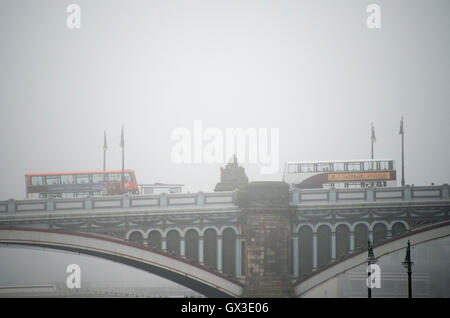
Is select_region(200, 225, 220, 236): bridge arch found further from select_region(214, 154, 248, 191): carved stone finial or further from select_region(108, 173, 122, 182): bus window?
select_region(214, 154, 248, 191): carved stone finial

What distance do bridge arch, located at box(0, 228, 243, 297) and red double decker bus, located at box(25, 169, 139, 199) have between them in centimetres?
1573

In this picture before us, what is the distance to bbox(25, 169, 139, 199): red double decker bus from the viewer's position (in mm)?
53000

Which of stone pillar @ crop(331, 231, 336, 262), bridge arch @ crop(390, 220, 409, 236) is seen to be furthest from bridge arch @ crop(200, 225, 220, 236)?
bridge arch @ crop(390, 220, 409, 236)

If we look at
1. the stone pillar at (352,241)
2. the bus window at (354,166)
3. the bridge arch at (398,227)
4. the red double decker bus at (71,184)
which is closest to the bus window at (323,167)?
the bus window at (354,166)

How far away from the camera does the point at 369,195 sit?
3809cm

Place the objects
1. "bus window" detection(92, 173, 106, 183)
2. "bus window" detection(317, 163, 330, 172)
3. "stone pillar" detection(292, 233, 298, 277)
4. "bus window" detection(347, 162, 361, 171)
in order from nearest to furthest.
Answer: "stone pillar" detection(292, 233, 298, 277) < "bus window" detection(347, 162, 361, 171) < "bus window" detection(317, 163, 330, 172) < "bus window" detection(92, 173, 106, 183)

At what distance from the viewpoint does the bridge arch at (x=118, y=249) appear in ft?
122

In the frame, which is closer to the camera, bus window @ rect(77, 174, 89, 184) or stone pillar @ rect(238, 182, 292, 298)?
stone pillar @ rect(238, 182, 292, 298)

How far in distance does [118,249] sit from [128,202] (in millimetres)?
3320

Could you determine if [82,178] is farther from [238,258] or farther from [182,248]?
[238,258]
